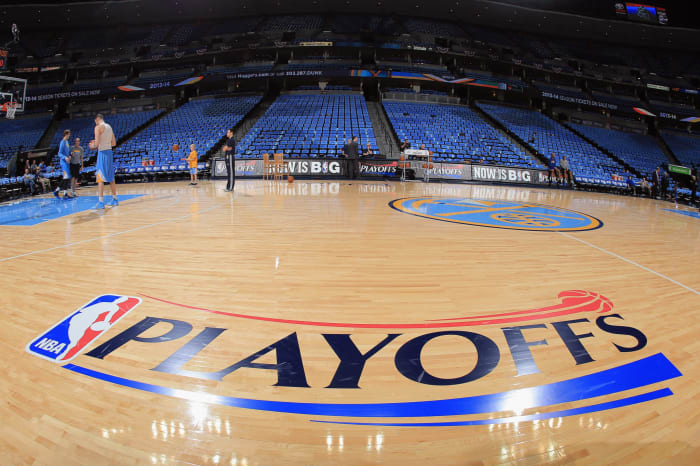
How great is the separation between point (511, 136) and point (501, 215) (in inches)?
A: 647

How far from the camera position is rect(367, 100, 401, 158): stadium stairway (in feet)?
53.9

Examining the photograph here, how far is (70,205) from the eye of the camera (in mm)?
6480

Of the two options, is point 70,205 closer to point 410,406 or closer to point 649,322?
point 410,406

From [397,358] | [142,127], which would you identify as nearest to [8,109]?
[142,127]

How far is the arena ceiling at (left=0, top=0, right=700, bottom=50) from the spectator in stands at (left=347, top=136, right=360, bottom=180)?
18.4 m

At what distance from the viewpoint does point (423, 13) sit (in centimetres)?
2597

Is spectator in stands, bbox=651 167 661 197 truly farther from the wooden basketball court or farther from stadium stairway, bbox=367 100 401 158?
the wooden basketball court

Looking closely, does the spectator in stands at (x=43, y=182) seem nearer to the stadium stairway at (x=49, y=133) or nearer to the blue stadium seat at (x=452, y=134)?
the blue stadium seat at (x=452, y=134)

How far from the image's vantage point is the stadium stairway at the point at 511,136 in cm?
1718

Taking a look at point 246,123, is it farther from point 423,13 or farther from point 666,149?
point 666,149

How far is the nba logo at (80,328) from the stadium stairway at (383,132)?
13.6 meters

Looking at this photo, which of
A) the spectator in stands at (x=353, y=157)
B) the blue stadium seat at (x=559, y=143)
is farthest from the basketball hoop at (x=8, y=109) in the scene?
the blue stadium seat at (x=559, y=143)

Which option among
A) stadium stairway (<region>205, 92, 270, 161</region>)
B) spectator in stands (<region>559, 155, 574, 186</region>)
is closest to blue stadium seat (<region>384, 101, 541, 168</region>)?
spectator in stands (<region>559, 155, 574, 186</region>)

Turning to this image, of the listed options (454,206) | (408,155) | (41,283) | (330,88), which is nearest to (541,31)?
(330,88)
